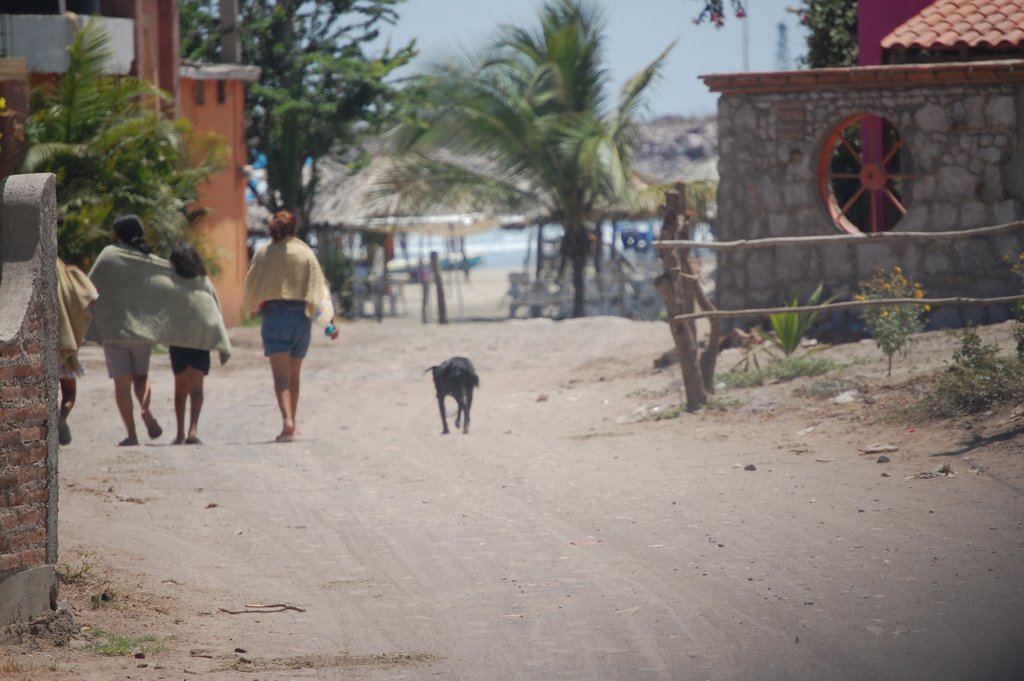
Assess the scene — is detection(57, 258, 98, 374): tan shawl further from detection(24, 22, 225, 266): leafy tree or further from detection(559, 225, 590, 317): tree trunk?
detection(559, 225, 590, 317): tree trunk

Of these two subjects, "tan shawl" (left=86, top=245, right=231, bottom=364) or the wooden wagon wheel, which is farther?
the wooden wagon wheel

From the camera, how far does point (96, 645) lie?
202 inches

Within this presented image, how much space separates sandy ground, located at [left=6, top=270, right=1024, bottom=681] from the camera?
4.86m

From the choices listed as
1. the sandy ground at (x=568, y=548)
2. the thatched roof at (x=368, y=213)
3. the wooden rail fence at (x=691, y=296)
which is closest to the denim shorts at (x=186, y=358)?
the sandy ground at (x=568, y=548)

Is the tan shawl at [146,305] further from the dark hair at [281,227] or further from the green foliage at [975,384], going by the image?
the green foliage at [975,384]

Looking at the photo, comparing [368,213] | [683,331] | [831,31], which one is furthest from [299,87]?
[683,331]

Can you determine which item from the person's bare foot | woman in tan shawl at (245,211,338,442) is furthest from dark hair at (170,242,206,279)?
the person's bare foot

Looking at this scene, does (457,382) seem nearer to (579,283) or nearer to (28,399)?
(28,399)

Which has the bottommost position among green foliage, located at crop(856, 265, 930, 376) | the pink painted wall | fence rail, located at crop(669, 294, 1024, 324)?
green foliage, located at crop(856, 265, 930, 376)

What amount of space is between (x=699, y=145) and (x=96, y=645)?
62.2 metres

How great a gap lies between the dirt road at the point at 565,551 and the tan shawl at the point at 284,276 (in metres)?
1.13

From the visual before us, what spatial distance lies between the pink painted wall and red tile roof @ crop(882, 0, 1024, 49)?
8.03ft

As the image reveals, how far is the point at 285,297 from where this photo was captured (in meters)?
10.2

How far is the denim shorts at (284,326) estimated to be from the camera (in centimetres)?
1030
